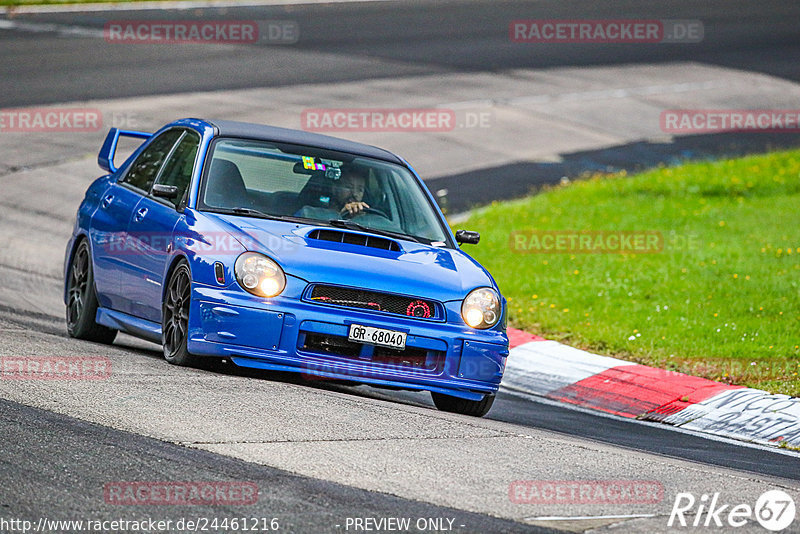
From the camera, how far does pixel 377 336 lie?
7469 millimetres

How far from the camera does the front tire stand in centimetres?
771

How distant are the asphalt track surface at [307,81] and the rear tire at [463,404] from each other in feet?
0.45

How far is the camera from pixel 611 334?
10906mm

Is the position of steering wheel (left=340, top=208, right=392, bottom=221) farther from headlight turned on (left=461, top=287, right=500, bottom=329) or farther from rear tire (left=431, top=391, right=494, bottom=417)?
rear tire (left=431, top=391, right=494, bottom=417)

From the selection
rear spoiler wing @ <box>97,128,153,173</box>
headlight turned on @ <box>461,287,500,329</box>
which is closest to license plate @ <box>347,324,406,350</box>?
headlight turned on @ <box>461,287,500,329</box>

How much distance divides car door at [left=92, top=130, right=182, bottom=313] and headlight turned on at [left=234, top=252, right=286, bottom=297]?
1.37 meters

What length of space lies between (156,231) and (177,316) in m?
0.77

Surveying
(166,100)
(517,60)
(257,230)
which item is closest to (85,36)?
(166,100)

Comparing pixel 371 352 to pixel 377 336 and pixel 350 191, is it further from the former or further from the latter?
pixel 350 191

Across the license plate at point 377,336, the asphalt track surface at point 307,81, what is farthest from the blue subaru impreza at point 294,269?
the asphalt track surface at point 307,81

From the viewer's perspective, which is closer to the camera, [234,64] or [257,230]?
[257,230]

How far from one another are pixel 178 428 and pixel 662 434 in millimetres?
3569

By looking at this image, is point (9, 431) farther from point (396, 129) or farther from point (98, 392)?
point (396, 129)

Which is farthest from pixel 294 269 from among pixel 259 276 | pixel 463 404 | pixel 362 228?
pixel 463 404
